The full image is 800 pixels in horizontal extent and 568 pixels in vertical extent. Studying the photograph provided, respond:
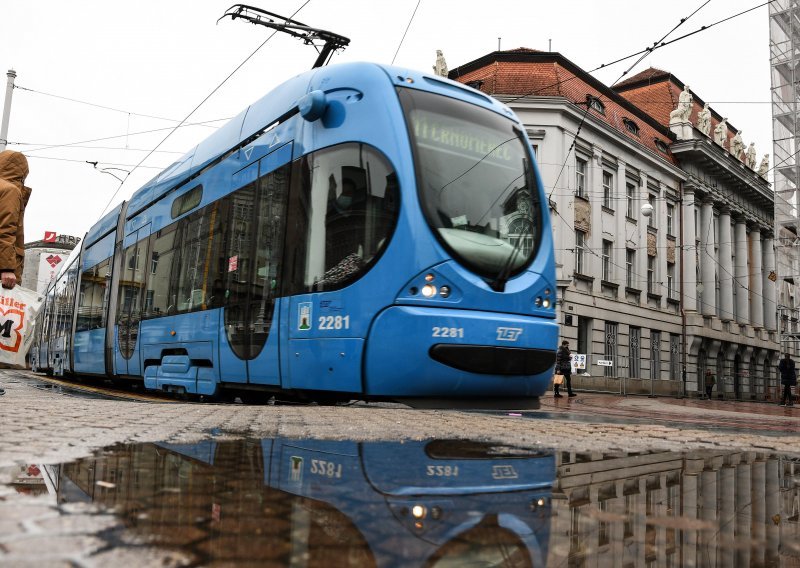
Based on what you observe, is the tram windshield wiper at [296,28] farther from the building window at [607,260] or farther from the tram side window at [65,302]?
the building window at [607,260]

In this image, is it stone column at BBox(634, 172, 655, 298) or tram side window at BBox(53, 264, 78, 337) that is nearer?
tram side window at BBox(53, 264, 78, 337)

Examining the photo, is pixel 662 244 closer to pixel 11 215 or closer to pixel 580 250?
pixel 580 250

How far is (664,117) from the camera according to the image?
35438mm

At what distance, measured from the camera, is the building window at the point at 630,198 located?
2985cm

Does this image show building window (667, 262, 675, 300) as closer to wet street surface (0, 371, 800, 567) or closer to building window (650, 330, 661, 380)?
building window (650, 330, 661, 380)

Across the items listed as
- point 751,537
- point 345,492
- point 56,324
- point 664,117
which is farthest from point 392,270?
point 664,117

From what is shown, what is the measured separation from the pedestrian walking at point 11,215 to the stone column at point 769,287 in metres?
44.2

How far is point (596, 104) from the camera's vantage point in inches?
1118

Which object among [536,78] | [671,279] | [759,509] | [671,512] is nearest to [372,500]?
[671,512]

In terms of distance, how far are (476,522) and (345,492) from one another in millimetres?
467

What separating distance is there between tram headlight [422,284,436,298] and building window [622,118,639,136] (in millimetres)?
26814

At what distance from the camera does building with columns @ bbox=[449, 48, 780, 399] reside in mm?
25922

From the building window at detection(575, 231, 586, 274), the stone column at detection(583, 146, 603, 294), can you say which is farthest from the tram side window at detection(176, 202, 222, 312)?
the stone column at detection(583, 146, 603, 294)

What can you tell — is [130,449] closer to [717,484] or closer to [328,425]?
[328,425]
